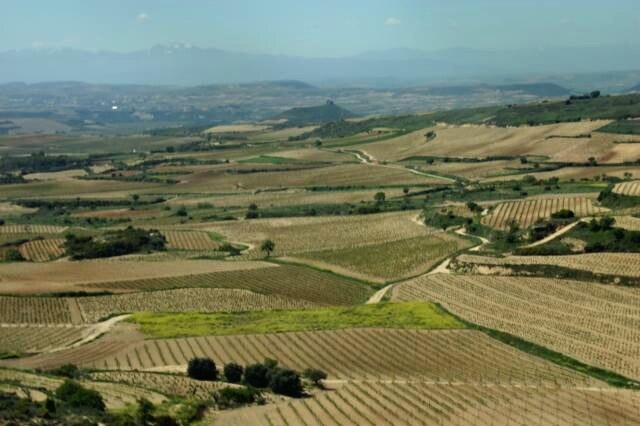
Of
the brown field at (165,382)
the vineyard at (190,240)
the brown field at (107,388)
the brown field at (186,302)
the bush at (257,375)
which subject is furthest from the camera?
the vineyard at (190,240)

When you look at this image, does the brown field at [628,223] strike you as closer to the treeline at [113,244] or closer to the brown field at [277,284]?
the brown field at [277,284]

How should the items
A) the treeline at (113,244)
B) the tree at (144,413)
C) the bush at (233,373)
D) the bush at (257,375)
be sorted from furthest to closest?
1. the treeline at (113,244)
2. the bush at (233,373)
3. the bush at (257,375)
4. the tree at (144,413)

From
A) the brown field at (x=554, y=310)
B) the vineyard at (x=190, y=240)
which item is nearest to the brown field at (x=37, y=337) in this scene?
the brown field at (x=554, y=310)

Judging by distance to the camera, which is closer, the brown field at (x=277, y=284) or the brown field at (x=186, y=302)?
the brown field at (x=186, y=302)

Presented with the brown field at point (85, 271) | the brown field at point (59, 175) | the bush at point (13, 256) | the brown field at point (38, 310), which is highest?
the brown field at point (38, 310)

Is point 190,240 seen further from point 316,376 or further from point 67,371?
point 316,376

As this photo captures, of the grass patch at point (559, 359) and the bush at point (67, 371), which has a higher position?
the bush at point (67, 371)

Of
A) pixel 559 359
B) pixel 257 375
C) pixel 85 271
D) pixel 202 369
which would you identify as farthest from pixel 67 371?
pixel 85 271
